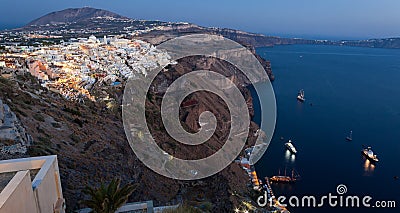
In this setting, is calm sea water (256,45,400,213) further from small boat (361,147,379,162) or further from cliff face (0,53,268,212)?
cliff face (0,53,268,212)

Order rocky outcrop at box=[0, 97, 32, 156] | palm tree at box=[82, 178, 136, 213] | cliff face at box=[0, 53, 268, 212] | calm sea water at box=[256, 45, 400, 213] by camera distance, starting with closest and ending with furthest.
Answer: palm tree at box=[82, 178, 136, 213]
rocky outcrop at box=[0, 97, 32, 156]
cliff face at box=[0, 53, 268, 212]
calm sea water at box=[256, 45, 400, 213]

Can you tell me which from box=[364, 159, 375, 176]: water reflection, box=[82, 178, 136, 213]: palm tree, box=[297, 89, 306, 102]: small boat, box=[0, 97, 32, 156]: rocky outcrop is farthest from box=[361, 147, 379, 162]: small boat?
box=[0, 97, 32, 156]: rocky outcrop

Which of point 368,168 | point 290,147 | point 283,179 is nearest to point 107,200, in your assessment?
point 283,179

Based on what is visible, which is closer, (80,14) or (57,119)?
(57,119)

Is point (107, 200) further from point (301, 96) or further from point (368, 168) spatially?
point (301, 96)

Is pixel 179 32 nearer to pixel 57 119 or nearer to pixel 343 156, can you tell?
pixel 343 156

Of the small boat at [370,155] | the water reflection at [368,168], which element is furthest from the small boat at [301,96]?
the water reflection at [368,168]

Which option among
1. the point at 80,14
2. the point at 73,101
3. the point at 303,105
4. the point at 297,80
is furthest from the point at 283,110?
the point at 80,14
